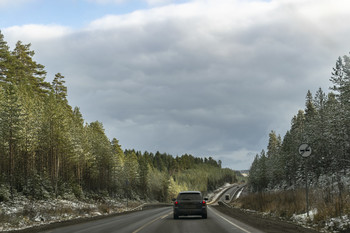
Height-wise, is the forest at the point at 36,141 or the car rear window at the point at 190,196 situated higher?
the forest at the point at 36,141

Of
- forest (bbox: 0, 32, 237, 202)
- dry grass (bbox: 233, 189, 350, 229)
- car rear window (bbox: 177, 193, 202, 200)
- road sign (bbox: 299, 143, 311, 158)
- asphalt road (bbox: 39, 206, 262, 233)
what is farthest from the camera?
forest (bbox: 0, 32, 237, 202)

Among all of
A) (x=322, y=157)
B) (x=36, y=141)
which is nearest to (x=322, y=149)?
(x=322, y=157)

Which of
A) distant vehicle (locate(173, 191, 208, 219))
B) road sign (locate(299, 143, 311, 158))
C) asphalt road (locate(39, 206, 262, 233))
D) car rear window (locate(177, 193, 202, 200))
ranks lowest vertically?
asphalt road (locate(39, 206, 262, 233))

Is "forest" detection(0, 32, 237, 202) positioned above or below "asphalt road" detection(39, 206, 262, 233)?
above

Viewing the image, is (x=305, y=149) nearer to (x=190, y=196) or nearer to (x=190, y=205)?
(x=190, y=196)

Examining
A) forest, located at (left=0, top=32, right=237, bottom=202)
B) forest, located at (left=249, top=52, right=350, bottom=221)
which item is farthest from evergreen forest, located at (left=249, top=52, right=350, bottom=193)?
forest, located at (left=0, top=32, right=237, bottom=202)

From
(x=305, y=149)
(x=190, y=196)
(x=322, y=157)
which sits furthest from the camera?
(x=322, y=157)

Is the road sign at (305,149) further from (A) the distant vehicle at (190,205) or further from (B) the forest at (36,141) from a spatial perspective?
(B) the forest at (36,141)

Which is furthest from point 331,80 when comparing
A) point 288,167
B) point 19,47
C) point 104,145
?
point 19,47

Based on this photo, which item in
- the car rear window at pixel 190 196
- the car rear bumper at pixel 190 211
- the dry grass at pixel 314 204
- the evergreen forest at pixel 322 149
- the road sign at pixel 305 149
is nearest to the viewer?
the dry grass at pixel 314 204

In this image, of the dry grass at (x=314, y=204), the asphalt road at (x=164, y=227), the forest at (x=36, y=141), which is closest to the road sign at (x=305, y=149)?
the dry grass at (x=314, y=204)

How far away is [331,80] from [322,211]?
1847 inches

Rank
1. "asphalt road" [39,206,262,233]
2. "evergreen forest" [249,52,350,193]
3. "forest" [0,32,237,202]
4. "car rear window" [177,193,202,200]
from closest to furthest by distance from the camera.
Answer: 1. "asphalt road" [39,206,262,233]
2. "car rear window" [177,193,202,200]
3. "forest" [0,32,237,202]
4. "evergreen forest" [249,52,350,193]

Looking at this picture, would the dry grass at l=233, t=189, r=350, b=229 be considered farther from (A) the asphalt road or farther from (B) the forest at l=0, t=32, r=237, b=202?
(B) the forest at l=0, t=32, r=237, b=202
